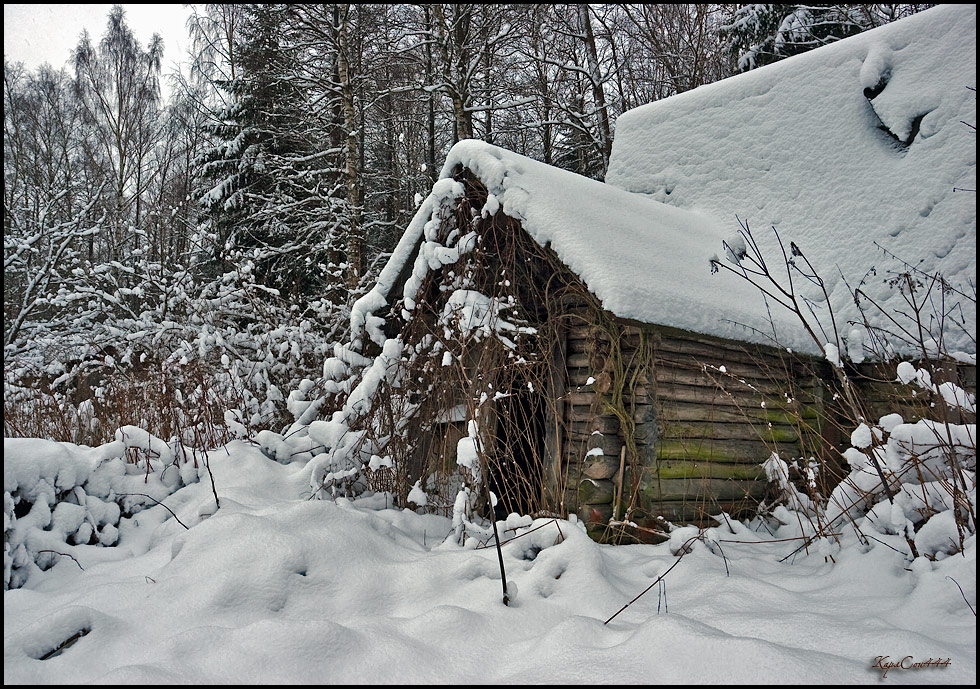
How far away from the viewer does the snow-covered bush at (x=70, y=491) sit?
127 inches

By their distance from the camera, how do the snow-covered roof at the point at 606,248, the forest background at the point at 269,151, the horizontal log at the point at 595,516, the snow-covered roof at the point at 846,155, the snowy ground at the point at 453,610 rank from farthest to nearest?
the forest background at the point at 269,151, the snow-covered roof at the point at 846,155, the horizontal log at the point at 595,516, the snow-covered roof at the point at 606,248, the snowy ground at the point at 453,610

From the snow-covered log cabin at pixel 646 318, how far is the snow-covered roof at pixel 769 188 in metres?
0.02

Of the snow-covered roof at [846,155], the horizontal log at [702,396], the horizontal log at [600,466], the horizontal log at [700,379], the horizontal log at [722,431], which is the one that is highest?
the snow-covered roof at [846,155]

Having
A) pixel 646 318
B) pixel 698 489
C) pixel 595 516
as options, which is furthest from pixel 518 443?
pixel 646 318

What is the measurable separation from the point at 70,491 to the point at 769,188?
21.9 ft

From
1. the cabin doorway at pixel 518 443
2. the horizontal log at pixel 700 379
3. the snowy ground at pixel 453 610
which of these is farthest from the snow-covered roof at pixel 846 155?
the snowy ground at pixel 453 610

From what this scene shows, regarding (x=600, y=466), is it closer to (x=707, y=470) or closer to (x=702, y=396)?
(x=707, y=470)

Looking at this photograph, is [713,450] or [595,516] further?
[713,450]

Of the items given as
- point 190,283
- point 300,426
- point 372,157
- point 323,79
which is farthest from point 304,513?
point 372,157

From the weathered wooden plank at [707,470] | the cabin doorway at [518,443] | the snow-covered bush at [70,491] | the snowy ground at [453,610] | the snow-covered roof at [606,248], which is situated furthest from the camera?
the cabin doorway at [518,443]

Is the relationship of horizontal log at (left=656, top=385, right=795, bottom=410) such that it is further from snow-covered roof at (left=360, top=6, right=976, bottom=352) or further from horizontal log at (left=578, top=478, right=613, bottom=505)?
horizontal log at (left=578, top=478, right=613, bottom=505)

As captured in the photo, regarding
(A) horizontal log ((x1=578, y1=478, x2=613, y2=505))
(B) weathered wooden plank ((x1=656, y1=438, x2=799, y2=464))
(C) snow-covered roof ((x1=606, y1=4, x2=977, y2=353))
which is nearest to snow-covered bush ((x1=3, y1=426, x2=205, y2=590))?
(A) horizontal log ((x1=578, y1=478, x2=613, y2=505))

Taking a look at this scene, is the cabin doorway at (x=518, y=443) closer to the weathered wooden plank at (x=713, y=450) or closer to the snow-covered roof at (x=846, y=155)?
the weathered wooden plank at (x=713, y=450)

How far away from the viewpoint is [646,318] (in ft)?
12.1
